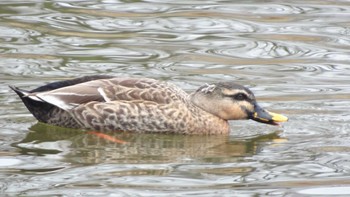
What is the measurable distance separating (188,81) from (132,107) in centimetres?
192

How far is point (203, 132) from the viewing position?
463 inches

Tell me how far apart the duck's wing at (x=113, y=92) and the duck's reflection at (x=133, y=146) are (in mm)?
298

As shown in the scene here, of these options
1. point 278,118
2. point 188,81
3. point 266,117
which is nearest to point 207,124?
point 266,117

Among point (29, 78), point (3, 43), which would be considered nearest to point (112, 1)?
point (3, 43)

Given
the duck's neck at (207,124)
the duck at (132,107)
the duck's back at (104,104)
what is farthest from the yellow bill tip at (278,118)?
the duck's back at (104,104)

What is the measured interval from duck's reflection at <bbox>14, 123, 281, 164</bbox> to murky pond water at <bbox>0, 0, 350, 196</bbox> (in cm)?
1

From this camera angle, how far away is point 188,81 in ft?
44.2

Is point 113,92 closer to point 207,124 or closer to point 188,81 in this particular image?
point 207,124

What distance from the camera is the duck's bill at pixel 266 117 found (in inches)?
460

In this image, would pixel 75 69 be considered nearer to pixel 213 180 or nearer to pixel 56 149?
pixel 56 149

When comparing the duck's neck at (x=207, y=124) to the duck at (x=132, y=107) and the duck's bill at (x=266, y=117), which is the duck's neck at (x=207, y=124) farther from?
the duck's bill at (x=266, y=117)

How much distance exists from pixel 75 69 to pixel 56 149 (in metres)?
3.09

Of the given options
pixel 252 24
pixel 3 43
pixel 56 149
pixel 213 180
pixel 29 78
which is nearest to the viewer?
pixel 213 180

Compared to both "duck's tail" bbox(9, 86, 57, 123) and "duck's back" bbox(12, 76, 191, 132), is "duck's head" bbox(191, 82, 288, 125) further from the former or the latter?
"duck's tail" bbox(9, 86, 57, 123)
